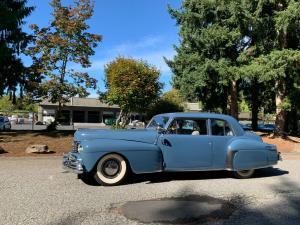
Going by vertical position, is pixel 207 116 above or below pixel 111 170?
above

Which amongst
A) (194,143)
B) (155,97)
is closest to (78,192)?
(194,143)

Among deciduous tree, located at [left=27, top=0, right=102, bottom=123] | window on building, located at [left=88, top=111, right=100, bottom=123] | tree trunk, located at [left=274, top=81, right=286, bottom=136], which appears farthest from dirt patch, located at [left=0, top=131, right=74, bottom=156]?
window on building, located at [left=88, top=111, right=100, bottom=123]

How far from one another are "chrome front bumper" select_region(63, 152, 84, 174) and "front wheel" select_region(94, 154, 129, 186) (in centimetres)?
38

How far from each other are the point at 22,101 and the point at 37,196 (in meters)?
15.1

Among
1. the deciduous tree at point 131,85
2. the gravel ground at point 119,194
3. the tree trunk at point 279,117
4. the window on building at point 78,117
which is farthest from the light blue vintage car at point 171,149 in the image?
the window on building at point 78,117

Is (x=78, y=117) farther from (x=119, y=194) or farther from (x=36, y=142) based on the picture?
(x=119, y=194)

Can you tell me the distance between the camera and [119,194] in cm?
827

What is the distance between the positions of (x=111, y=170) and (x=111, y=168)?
45 millimetres

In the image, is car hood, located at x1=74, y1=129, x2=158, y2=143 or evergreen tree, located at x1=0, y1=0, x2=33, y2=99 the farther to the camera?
evergreen tree, located at x1=0, y1=0, x2=33, y2=99

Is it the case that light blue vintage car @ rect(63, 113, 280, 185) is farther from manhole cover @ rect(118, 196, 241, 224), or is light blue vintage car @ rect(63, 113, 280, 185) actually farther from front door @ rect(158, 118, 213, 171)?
manhole cover @ rect(118, 196, 241, 224)

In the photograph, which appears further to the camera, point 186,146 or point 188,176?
point 188,176

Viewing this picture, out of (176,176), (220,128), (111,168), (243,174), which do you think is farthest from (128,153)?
(243,174)

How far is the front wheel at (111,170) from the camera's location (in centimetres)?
911

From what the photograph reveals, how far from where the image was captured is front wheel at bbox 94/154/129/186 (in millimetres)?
9109
